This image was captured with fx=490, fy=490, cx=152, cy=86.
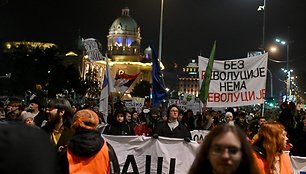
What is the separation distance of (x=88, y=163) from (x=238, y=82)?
810 cm

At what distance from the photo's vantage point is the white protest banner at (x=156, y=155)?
8.08 meters

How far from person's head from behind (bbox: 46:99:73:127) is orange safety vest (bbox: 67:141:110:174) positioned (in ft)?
4.86

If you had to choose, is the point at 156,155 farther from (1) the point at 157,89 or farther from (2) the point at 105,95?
(2) the point at 105,95

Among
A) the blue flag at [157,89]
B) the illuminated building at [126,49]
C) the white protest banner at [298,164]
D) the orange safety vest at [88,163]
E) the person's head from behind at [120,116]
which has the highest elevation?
the illuminated building at [126,49]

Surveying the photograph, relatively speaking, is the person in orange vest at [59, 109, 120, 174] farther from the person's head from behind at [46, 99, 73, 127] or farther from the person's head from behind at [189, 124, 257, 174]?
the person's head from behind at [189, 124, 257, 174]

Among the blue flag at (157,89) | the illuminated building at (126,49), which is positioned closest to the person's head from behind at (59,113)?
the blue flag at (157,89)

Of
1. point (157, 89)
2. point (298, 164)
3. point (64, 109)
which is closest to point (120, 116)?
point (64, 109)

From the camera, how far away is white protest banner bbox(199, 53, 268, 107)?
12.1m

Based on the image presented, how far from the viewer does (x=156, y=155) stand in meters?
8.18

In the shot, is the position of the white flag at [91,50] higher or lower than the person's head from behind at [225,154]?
higher

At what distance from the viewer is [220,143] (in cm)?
264

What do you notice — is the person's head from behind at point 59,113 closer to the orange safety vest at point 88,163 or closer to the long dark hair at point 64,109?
the long dark hair at point 64,109

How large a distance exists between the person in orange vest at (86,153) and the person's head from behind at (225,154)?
2245 mm

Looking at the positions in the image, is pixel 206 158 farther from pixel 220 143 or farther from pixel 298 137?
pixel 298 137
